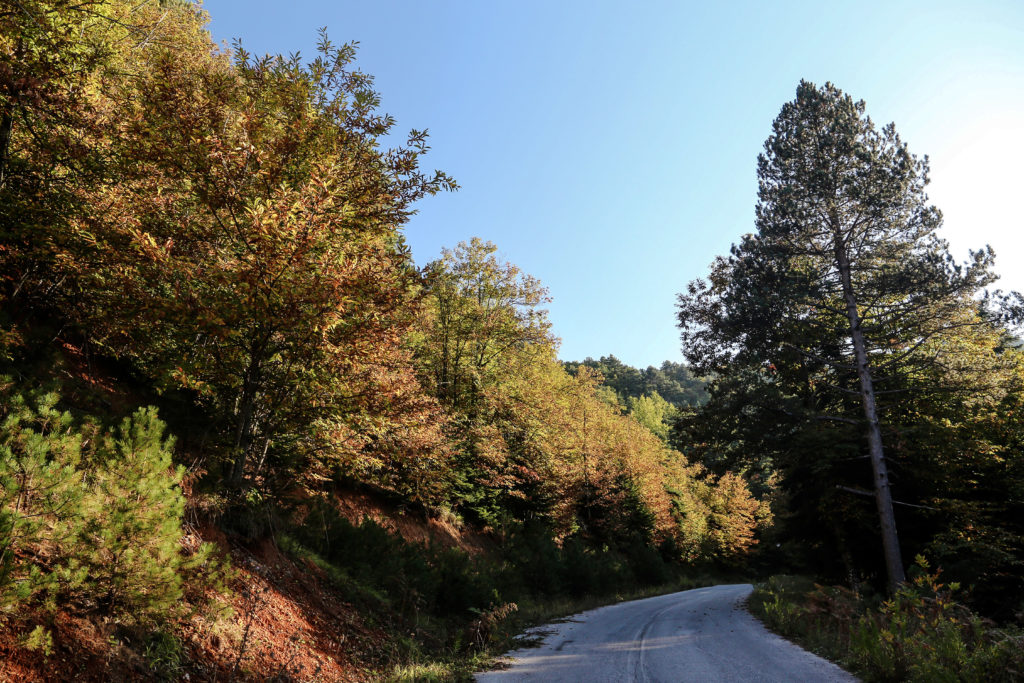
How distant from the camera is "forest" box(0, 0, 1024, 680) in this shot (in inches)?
191

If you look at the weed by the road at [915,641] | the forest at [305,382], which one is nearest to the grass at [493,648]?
the forest at [305,382]

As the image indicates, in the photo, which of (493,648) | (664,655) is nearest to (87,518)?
(493,648)

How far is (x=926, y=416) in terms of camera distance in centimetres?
1474

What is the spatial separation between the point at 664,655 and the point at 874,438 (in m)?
9.94

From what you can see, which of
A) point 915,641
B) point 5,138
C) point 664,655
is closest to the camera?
point 915,641

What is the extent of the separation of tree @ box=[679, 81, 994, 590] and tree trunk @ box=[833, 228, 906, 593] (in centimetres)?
4

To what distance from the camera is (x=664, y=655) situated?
8852mm

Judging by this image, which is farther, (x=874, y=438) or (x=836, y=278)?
(x=836, y=278)

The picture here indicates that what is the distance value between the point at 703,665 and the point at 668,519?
35494mm

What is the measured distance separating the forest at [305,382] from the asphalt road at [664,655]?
111 centimetres

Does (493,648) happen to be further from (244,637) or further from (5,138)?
(5,138)

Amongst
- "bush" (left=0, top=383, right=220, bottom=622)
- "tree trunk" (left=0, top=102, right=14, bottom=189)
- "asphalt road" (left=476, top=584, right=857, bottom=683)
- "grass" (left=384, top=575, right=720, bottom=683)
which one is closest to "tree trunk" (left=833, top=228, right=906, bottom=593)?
"asphalt road" (left=476, top=584, right=857, bottom=683)

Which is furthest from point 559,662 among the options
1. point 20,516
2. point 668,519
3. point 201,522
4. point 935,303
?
point 668,519

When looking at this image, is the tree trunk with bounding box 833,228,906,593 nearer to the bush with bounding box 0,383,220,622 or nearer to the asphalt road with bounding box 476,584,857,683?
the asphalt road with bounding box 476,584,857,683
